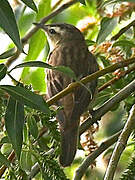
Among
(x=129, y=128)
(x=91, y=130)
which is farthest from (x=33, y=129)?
(x=91, y=130)

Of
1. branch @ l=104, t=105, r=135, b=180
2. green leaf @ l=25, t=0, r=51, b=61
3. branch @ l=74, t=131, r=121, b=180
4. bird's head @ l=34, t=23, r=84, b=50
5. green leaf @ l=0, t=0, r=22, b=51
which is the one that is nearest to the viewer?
green leaf @ l=0, t=0, r=22, b=51

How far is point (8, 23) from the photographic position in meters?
1.48

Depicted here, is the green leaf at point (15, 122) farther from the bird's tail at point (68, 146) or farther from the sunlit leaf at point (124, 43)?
the sunlit leaf at point (124, 43)

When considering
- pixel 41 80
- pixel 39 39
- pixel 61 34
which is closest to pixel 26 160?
pixel 41 80

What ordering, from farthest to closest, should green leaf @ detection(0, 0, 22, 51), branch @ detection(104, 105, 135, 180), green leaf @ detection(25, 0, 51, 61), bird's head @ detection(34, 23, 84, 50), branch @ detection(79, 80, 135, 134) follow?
bird's head @ detection(34, 23, 84, 50) < green leaf @ detection(25, 0, 51, 61) < branch @ detection(79, 80, 135, 134) < branch @ detection(104, 105, 135, 180) < green leaf @ detection(0, 0, 22, 51)

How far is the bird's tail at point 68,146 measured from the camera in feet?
6.40

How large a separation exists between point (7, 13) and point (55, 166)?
1.38 feet

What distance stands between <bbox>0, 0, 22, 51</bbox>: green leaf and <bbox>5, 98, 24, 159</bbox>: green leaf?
0.18 meters

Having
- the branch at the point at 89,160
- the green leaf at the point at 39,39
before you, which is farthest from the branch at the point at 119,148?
the green leaf at the point at 39,39

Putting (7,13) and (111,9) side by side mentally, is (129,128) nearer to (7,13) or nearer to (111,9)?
(7,13)

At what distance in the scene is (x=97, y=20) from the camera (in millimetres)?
2764

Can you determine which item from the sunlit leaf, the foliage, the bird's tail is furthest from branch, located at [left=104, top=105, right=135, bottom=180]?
the sunlit leaf

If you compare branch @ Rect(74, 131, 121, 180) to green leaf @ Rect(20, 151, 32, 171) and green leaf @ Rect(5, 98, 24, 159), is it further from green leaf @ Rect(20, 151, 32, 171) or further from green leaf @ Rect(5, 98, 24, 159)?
green leaf @ Rect(5, 98, 24, 159)

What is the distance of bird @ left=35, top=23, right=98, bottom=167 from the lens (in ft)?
6.82
